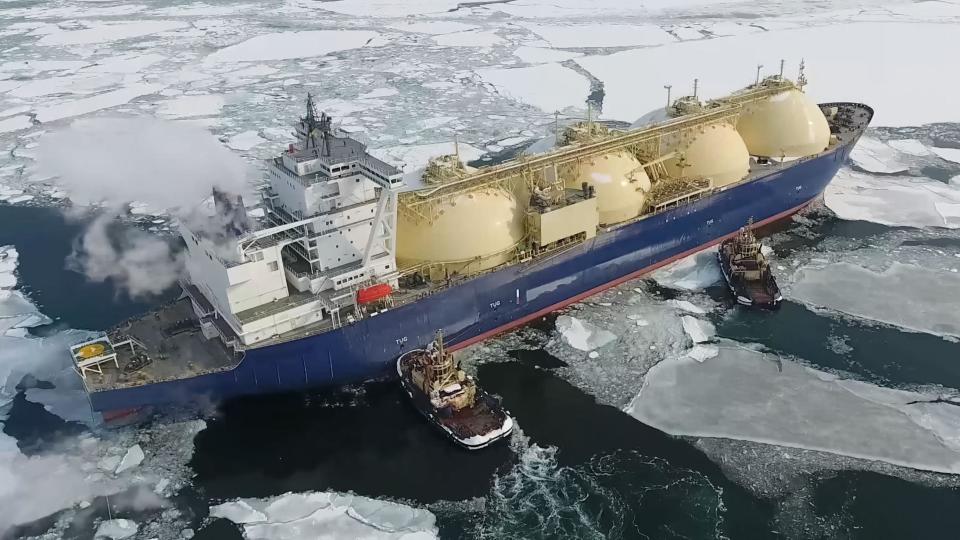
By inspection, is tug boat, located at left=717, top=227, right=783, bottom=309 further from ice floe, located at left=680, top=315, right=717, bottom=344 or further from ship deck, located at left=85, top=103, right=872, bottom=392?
ship deck, located at left=85, top=103, right=872, bottom=392

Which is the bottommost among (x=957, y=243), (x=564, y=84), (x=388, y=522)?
(x=388, y=522)

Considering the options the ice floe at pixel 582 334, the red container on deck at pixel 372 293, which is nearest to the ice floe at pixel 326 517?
the red container on deck at pixel 372 293

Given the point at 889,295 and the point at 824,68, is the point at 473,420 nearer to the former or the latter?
the point at 889,295

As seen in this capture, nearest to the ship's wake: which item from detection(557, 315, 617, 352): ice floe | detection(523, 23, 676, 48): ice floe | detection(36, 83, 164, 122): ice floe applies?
detection(557, 315, 617, 352): ice floe

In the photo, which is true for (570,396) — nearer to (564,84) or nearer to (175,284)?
(175,284)

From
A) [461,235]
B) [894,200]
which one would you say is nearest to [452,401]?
[461,235]

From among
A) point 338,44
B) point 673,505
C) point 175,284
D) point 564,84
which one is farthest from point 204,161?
point 338,44
